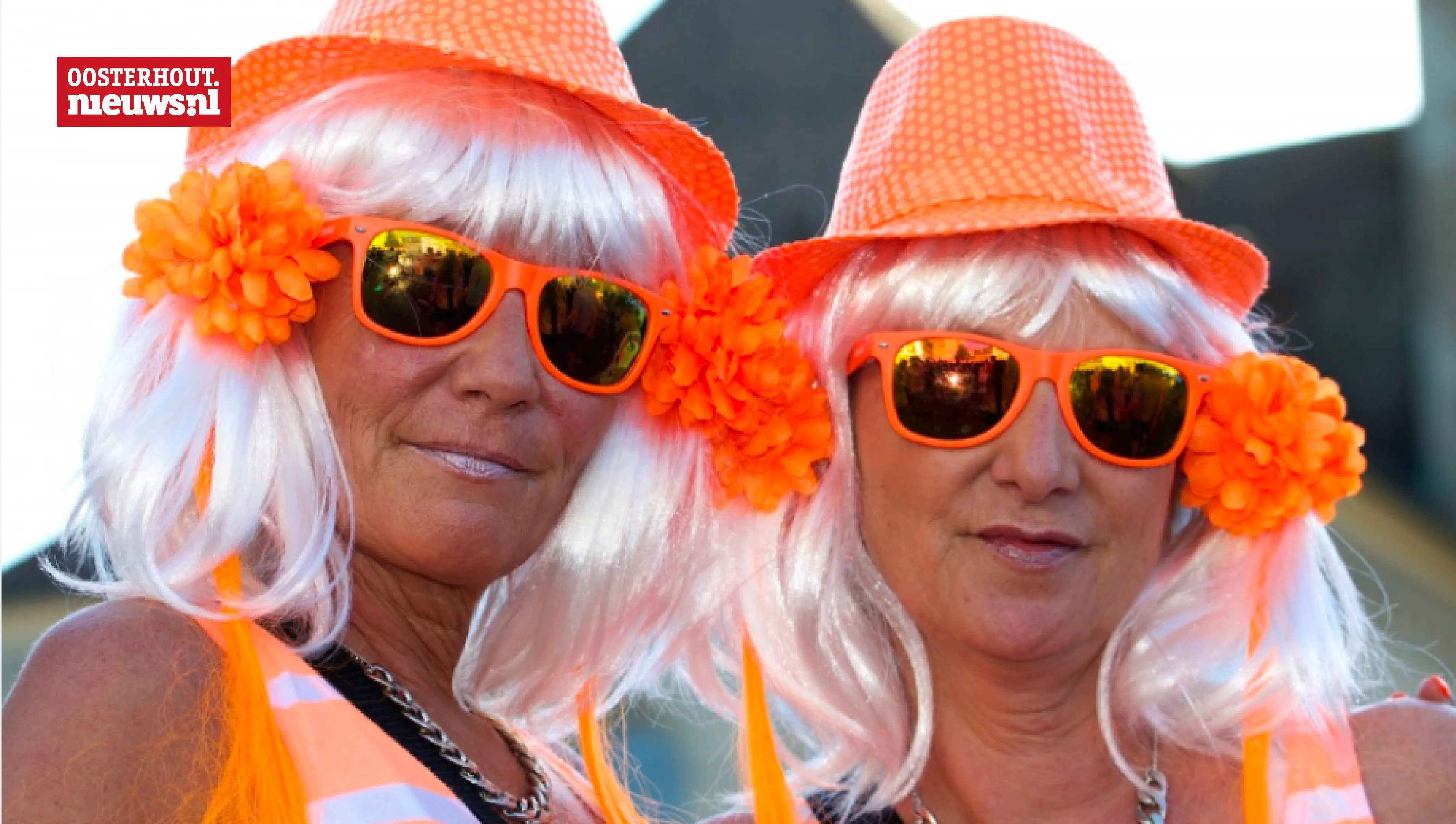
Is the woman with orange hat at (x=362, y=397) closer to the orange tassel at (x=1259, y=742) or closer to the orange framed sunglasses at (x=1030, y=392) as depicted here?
the orange framed sunglasses at (x=1030, y=392)

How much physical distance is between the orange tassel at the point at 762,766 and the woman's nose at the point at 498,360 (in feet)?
2.46

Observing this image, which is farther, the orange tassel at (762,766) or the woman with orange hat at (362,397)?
the orange tassel at (762,766)

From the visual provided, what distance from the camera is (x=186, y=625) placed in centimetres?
178

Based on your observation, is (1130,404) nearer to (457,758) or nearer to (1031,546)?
(1031,546)

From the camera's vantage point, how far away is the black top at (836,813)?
7.91 feet

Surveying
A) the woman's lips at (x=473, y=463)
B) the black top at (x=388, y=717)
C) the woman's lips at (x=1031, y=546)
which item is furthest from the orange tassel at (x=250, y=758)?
the woman's lips at (x=1031, y=546)

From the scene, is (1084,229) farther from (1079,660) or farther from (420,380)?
(420,380)

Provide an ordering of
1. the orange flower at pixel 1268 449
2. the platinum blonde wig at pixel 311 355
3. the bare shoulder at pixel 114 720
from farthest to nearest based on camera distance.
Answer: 1. the orange flower at pixel 1268 449
2. the platinum blonde wig at pixel 311 355
3. the bare shoulder at pixel 114 720

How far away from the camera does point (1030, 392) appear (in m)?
2.27

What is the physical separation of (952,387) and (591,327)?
0.61m

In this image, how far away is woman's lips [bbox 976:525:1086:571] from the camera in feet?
7.50

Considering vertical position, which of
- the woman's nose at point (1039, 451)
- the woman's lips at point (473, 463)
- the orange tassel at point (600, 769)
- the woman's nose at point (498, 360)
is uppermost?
the woman's nose at point (498, 360)

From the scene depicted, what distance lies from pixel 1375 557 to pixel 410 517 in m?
5.29

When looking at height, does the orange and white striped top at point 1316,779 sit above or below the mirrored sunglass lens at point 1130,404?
below
